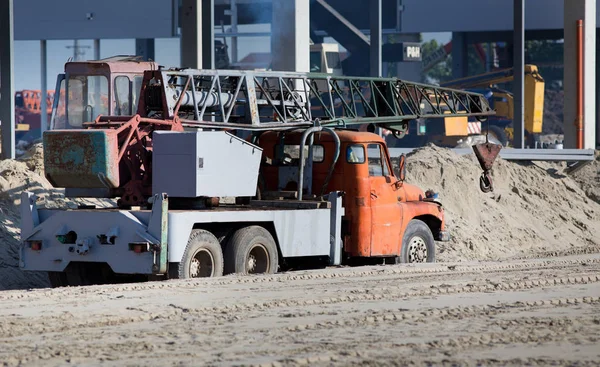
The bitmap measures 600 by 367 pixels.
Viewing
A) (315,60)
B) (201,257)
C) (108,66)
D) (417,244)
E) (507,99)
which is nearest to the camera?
(201,257)

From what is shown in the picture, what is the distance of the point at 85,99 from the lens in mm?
16953

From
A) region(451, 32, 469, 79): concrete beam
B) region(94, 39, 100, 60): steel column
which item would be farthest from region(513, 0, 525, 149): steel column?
region(94, 39, 100, 60): steel column

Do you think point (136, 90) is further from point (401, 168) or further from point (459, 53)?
point (459, 53)

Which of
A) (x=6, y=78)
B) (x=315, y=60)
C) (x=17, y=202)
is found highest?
(x=315, y=60)

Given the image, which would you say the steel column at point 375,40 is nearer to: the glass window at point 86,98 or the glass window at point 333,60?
the glass window at point 333,60

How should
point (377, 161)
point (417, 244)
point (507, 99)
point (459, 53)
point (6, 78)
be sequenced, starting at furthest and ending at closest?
point (459, 53) → point (507, 99) → point (6, 78) → point (417, 244) → point (377, 161)

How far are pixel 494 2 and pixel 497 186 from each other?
56.1ft

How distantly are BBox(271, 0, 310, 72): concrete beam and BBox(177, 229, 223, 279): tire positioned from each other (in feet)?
36.4

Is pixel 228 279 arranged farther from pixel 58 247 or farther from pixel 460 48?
pixel 460 48

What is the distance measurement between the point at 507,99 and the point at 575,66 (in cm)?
1323

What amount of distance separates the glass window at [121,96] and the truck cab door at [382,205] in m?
3.87

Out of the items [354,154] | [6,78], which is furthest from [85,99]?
[6,78]

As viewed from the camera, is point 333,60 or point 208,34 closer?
point 208,34

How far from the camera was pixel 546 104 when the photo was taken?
79.2 meters
